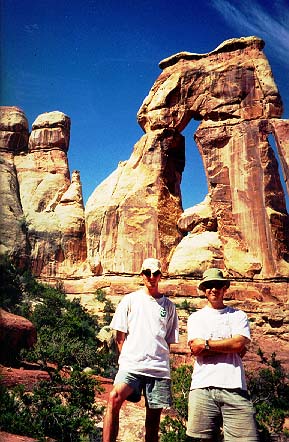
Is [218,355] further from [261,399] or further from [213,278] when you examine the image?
[261,399]

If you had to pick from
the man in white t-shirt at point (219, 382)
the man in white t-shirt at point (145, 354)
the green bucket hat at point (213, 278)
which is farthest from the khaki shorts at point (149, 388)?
the green bucket hat at point (213, 278)

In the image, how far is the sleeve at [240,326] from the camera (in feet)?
14.1

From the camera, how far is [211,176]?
3228 cm

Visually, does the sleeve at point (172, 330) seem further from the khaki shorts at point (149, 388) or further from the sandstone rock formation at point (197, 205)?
the sandstone rock formation at point (197, 205)

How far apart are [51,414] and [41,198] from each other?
3765 cm

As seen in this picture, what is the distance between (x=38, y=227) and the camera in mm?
41625

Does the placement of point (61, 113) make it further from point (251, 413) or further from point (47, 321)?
point (251, 413)

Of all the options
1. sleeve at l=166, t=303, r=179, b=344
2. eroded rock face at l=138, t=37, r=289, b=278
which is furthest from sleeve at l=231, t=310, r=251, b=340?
eroded rock face at l=138, t=37, r=289, b=278

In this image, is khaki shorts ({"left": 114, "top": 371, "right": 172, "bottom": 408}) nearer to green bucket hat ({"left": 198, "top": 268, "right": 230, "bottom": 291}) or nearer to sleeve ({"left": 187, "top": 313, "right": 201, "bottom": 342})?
sleeve ({"left": 187, "top": 313, "right": 201, "bottom": 342})

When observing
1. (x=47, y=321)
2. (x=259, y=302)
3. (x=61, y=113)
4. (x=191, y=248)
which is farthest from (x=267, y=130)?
(x=61, y=113)

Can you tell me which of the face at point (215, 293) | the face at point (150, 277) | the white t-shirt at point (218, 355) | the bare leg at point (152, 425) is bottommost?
the bare leg at point (152, 425)

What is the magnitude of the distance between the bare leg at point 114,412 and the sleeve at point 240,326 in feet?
3.77

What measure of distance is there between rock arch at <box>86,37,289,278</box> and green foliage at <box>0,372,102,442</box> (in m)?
19.7

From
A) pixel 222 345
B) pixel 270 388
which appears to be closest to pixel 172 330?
pixel 222 345
